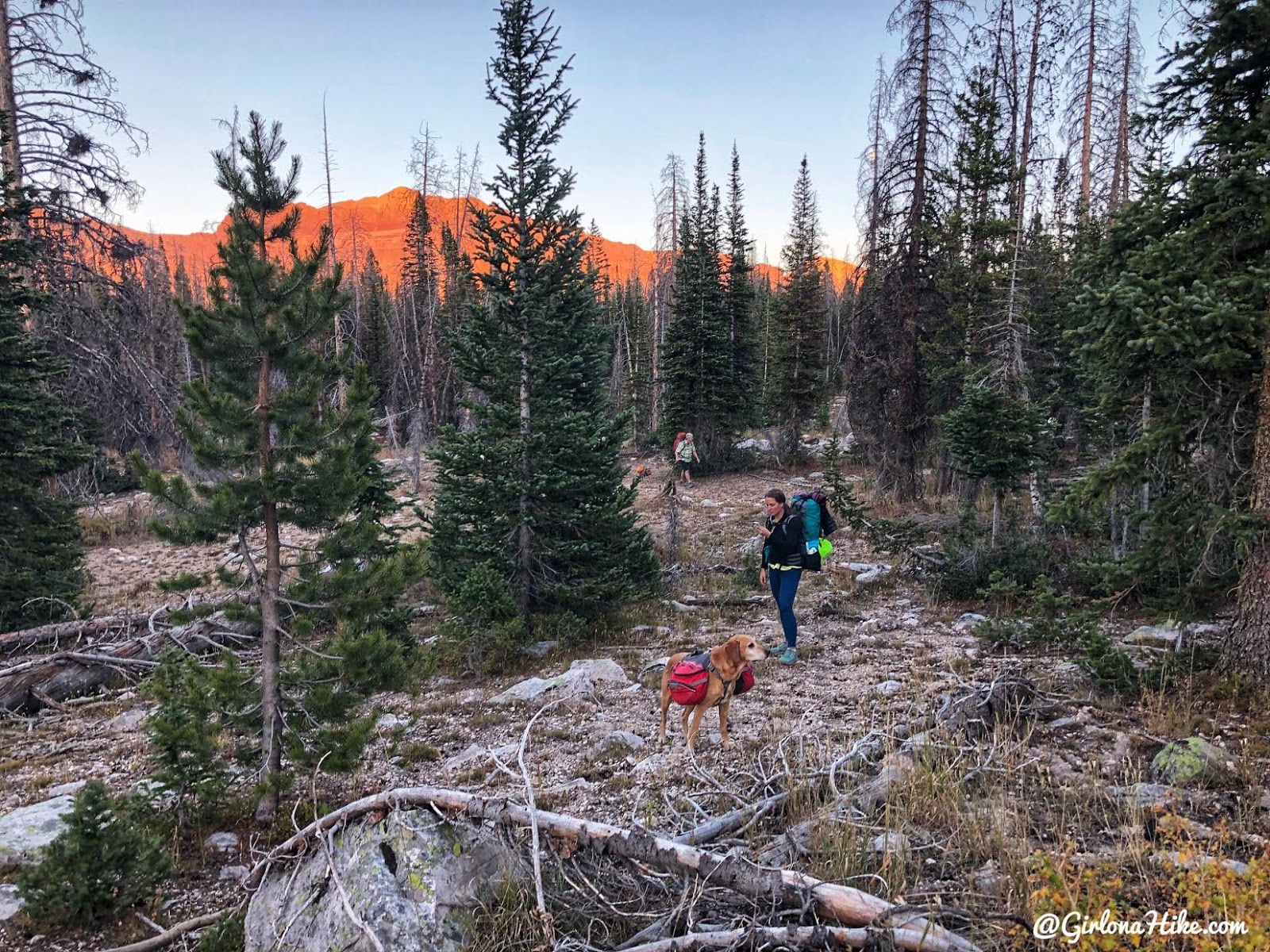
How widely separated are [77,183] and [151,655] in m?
8.58

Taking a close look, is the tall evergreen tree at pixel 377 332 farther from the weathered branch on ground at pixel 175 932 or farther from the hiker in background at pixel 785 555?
the weathered branch on ground at pixel 175 932

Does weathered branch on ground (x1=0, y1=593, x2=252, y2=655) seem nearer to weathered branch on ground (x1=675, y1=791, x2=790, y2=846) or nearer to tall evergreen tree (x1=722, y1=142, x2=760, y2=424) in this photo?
weathered branch on ground (x1=675, y1=791, x2=790, y2=846)

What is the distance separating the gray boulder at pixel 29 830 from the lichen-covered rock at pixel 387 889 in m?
2.04

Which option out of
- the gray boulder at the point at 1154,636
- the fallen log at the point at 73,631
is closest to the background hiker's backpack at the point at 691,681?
the gray boulder at the point at 1154,636

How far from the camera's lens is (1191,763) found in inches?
163

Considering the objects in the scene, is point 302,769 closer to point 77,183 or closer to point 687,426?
point 77,183

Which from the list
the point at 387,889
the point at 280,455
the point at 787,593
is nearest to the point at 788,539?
the point at 787,593

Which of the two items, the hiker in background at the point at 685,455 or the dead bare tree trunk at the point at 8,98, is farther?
the hiker in background at the point at 685,455

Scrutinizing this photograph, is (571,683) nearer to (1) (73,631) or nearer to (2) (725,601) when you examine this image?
(2) (725,601)

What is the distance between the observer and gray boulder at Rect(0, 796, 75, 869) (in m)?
4.68

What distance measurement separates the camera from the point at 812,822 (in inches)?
146

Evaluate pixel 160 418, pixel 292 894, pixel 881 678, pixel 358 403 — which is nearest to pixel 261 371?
pixel 358 403

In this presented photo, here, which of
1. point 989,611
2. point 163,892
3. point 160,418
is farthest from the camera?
point 160,418

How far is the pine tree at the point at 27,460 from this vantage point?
10086 mm
